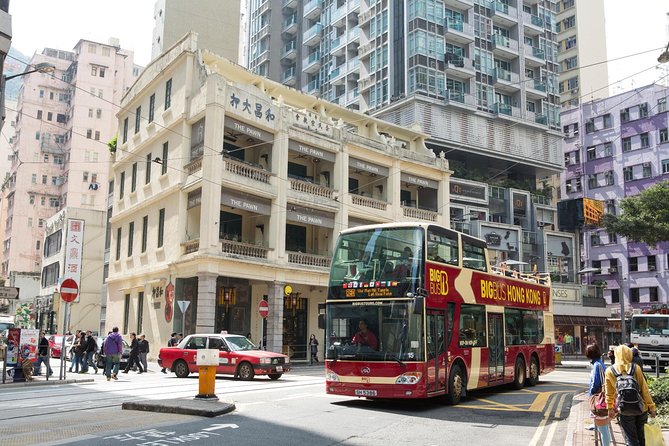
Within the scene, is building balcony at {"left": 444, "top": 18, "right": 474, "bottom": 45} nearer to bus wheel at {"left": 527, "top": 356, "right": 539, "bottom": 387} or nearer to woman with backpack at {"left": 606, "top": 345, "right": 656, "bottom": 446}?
bus wheel at {"left": 527, "top": 356, "right": 539, "bottom": 387}

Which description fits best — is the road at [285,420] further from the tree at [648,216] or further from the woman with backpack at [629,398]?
the tree at [648,216]

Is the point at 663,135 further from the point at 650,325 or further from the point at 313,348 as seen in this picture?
the point at 313,348

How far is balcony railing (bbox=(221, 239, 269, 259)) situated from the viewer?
30.0 meters

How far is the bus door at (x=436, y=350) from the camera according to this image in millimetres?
13547

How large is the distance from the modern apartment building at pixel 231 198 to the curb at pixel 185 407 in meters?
16.0

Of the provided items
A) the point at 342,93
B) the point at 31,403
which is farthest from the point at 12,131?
the point at 31,403

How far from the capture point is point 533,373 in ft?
65.3

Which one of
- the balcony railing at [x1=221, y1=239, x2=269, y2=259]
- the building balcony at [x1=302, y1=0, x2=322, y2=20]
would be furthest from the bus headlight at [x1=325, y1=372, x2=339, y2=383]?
the building balcony at [x1=302, y1=0, x2=322, y2=20]

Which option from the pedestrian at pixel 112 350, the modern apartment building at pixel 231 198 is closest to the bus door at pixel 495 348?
the pedestrian at pixel 112 350

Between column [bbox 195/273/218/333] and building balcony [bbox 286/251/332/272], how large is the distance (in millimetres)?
5247

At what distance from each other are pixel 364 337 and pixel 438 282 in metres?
2.08

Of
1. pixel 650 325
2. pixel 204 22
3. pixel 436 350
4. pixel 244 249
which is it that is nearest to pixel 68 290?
pixel 244 249

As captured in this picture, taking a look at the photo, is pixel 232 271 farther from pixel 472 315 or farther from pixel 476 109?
pixel 476 109

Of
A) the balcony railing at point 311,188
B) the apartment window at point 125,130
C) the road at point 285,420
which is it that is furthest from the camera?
the apartment window at point 125,130
